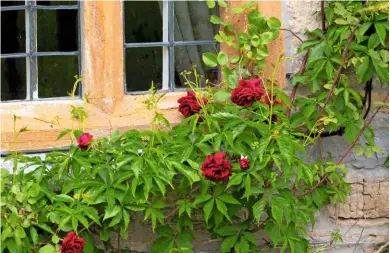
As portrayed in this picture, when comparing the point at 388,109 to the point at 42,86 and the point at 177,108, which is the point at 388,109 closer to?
the point at 177,108

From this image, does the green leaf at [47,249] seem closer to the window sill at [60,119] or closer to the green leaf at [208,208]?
the window sill at [60,119]

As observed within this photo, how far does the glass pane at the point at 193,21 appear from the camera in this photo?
5.68 m

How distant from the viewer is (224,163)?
516 cm

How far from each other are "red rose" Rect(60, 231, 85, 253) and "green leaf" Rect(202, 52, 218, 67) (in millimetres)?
1101

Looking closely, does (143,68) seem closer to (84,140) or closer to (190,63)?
(190,63)

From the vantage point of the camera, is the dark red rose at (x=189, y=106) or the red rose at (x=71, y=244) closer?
the red rose at (x=71, y=244)

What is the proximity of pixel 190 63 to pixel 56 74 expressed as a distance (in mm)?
669

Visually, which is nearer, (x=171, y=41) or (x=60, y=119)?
(x=60, y=119)

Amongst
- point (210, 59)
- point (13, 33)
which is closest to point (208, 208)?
point (210, 59)

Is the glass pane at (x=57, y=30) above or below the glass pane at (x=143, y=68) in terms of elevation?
above

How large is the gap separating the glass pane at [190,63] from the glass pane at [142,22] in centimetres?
13

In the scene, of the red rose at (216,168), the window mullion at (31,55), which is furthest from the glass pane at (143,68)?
the red rose at (216,168)

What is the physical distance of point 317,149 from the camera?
18.8 feet

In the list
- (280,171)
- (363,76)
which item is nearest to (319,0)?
(363,76)
